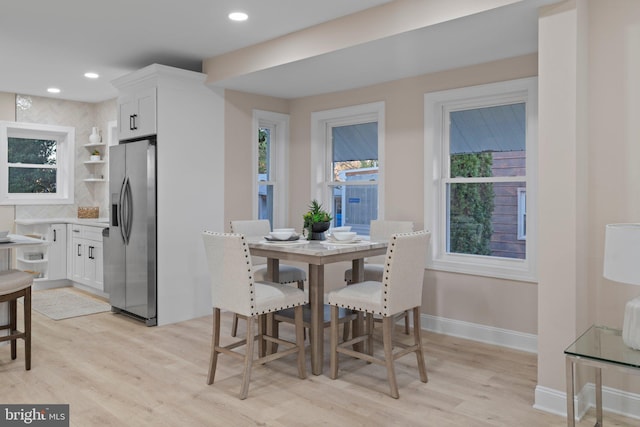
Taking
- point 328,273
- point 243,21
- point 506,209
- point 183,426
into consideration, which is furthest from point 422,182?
point 183,426

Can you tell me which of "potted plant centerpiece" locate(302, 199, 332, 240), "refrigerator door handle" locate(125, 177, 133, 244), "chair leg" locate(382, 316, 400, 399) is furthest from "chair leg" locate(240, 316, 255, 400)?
"refrigerator door handle" locate(125, 177, 133, 244)

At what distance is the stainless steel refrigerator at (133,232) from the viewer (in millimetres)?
4531

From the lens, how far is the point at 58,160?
22.4 feet

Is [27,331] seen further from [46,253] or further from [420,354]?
[46,253]

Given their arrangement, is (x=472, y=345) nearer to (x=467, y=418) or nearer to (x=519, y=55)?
(x=467, y=418)

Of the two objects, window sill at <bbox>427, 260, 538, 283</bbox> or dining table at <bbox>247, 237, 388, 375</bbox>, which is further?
window sill at <bbox>427, 260, 538, 283</bbox>

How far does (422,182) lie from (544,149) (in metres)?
1.73

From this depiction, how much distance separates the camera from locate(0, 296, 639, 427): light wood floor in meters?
2.65

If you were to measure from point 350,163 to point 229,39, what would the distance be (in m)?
1.81

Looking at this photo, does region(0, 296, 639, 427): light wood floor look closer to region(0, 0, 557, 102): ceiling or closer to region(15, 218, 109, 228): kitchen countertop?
region(15, 218, 109, 228): kitchen countertop

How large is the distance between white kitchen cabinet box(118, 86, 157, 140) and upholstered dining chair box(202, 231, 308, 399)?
6.44ft

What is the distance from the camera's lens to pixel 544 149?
2748 mm

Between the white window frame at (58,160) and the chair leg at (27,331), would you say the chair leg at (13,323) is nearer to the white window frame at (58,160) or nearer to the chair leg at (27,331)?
the chair leg at (27,331)

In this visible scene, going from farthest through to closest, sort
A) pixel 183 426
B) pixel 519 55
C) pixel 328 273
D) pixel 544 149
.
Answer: pixel 328 273
pixel 519 55
pixel 544 149
pixel 183 426
